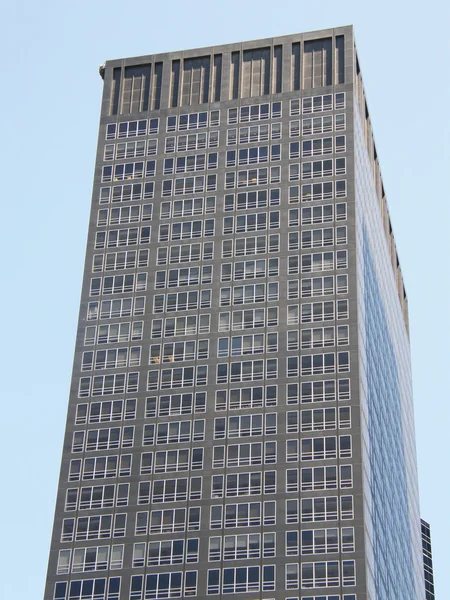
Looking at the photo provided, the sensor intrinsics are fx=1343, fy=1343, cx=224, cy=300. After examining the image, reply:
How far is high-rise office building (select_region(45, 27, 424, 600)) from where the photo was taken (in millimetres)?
152750

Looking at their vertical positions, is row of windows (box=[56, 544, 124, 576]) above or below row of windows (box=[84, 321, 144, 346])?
below

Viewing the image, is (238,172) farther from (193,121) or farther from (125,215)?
(125,215)

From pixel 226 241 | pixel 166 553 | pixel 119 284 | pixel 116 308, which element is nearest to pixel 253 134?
pixel 226 241

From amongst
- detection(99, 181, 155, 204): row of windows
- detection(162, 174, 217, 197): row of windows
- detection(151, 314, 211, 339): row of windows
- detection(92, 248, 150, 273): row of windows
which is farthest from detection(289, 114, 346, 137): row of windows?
detection(151, 314, 211, 339): row of windows

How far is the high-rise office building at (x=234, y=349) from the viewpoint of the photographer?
501 ft

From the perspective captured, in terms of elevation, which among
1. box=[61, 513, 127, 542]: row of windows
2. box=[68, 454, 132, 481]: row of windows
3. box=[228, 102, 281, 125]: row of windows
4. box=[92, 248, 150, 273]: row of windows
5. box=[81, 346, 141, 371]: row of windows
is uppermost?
box=[228, 102, 281, 125]: row of windows

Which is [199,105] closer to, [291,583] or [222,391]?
[222,391]

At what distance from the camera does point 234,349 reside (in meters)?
168

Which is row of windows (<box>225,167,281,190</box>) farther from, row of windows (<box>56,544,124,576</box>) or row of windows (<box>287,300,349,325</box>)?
row of windows (<box>56,544,124,576</box>)

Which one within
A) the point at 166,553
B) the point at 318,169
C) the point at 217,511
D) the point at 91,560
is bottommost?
the point at 91,560

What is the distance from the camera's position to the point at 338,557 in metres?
148

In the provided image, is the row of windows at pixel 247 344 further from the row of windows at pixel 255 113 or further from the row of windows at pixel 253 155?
the row of windows at pixel 255 113

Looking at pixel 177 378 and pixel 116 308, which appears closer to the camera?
pixel 177 378

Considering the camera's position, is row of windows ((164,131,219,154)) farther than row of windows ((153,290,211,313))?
Yes
